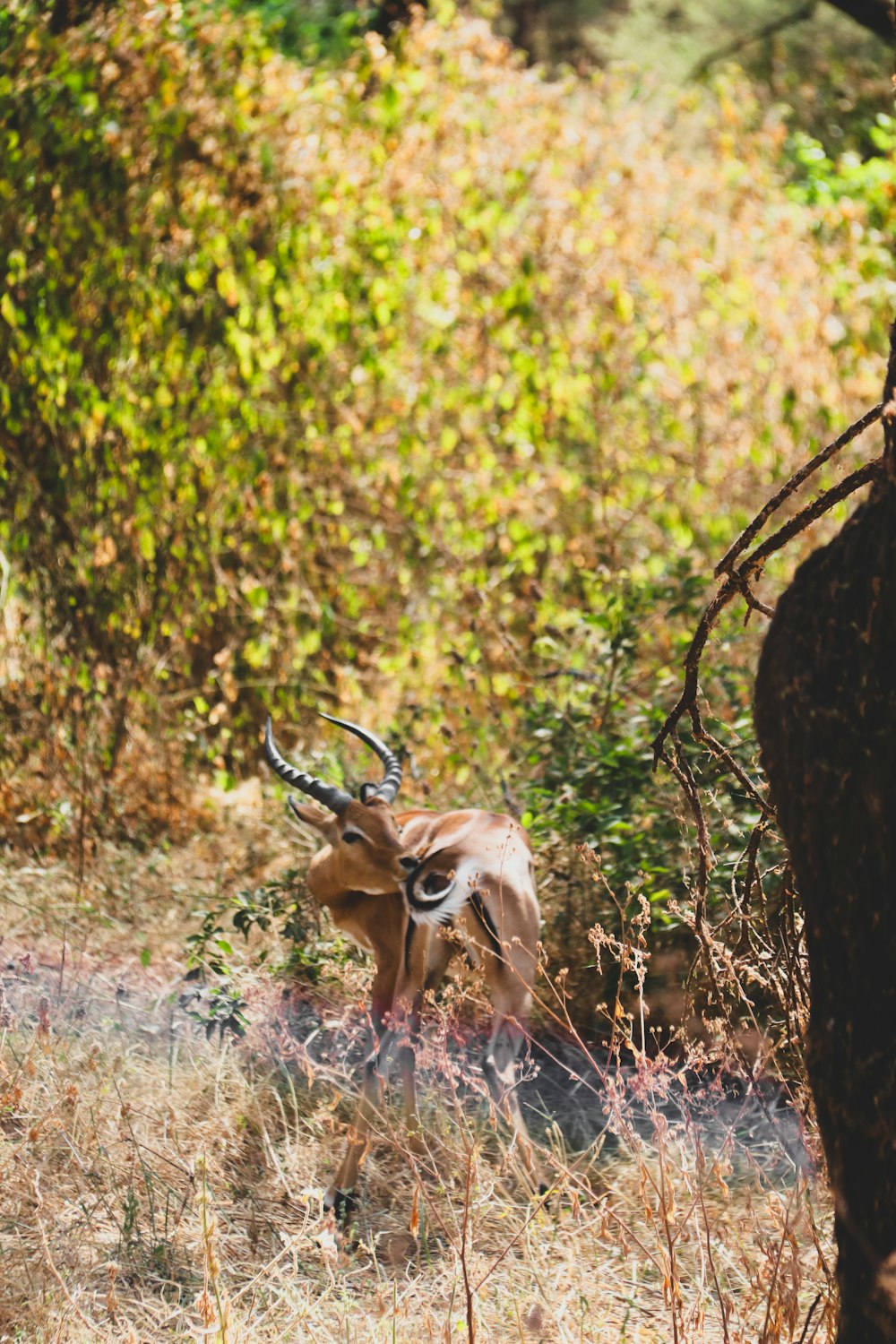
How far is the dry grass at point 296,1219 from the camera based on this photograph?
8.36 feet

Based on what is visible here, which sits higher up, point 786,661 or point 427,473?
point 786,661

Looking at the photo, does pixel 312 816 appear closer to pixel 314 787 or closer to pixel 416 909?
pixel 314 787

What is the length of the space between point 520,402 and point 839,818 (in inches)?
240

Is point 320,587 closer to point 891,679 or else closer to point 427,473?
point 427,473

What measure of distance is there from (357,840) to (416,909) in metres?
0.23

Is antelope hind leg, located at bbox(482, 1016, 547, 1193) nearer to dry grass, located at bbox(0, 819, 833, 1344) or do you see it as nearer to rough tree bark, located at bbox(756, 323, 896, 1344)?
dry grass, located at bbox(0, 819, 833, 1344)

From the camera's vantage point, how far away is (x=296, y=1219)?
10.4 ft

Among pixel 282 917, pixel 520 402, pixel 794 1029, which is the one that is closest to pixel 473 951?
pixel 794 1029

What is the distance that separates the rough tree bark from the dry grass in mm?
405

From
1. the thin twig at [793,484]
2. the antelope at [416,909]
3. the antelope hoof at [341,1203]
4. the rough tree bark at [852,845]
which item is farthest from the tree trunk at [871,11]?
the antelope hoof at [341,1203]

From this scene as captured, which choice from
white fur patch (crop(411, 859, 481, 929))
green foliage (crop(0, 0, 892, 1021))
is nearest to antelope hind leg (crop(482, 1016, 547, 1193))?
white fur patch (crop(411, 859, 481, 929))

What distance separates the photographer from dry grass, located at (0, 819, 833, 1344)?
2.55m

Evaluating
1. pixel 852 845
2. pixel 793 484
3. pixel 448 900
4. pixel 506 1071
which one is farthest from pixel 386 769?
pixel 852 845

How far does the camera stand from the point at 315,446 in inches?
284
